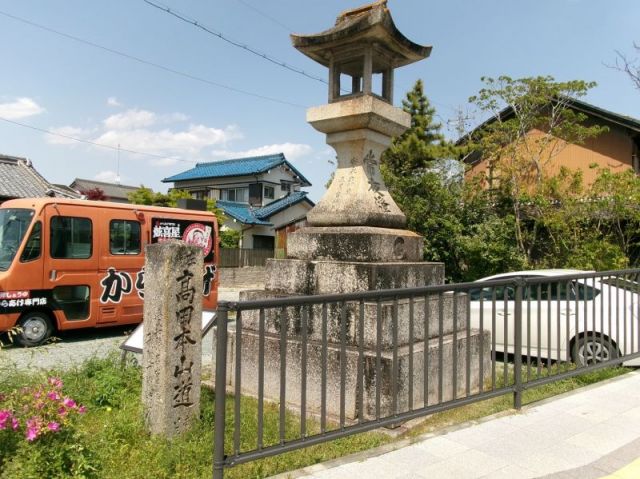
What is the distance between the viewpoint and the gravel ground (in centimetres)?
703

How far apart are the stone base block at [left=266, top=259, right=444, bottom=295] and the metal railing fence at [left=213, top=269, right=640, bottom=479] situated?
301 mm

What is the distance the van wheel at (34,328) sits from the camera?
823 centimetres

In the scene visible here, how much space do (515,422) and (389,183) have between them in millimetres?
9964

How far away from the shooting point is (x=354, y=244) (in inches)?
205

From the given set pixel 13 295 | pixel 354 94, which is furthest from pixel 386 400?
pixel 13 295

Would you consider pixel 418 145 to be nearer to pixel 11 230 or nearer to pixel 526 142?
pixel 526 142

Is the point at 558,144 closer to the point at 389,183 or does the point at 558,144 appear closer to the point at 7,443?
the point at 389,183

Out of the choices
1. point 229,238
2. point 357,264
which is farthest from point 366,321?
point 229,238

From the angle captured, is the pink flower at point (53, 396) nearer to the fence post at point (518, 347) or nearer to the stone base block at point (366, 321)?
the stone base block at point (366, 321)

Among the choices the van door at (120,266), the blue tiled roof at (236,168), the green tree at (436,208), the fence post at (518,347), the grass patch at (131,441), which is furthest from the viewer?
the blue tiled roof at (236,168)

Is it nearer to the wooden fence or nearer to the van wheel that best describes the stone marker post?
the van wheel

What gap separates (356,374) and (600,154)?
1515 cm

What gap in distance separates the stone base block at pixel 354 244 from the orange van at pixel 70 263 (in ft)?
8.87

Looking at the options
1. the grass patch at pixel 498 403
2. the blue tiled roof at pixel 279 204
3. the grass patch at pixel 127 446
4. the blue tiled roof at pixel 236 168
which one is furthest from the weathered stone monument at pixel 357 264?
the blue tiled roof at pixel 236 168
